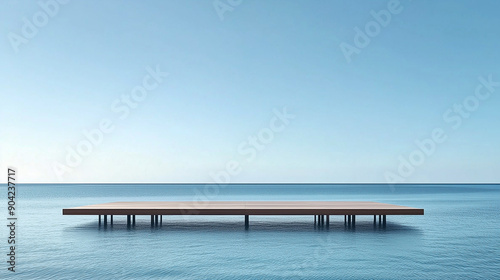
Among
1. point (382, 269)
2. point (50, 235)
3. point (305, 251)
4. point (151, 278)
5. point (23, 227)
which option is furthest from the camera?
point (23, 227)

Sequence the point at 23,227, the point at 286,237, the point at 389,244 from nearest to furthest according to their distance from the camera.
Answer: the point at 389,244 → the point at 286,237 → the point at 23,227

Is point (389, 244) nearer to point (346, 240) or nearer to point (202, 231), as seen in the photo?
point (346, 240)

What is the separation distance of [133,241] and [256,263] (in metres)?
6.68

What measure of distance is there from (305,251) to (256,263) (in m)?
2.71

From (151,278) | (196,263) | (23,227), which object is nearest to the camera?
(151,278)

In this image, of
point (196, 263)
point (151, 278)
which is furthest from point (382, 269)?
point (151, 278)

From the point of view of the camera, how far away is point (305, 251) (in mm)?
16672

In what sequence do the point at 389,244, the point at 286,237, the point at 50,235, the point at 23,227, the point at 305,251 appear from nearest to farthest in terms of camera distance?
the point at 305,251 → the point at 389,244 → the point at 286,237 → the point at 50,235 → the point at 23,227

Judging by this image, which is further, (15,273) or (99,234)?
(99,234)

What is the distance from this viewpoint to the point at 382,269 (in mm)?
13898

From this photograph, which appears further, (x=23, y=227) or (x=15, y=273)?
(x=23, y=227)

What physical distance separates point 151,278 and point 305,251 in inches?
249

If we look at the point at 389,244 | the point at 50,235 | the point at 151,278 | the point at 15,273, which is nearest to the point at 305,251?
the point at 389,244

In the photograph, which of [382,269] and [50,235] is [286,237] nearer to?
[382,269]
